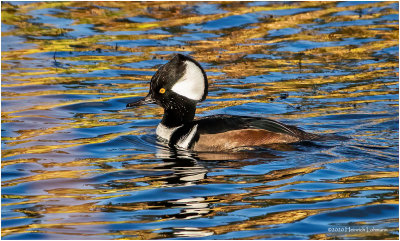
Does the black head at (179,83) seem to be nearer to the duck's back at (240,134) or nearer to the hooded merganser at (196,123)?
the hooded merganser at (196,123)

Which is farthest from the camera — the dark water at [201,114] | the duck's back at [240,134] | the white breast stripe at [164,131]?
the white breast stripe at [164,131]

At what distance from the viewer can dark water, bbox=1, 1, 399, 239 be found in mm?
6445

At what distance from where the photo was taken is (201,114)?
10.8 m

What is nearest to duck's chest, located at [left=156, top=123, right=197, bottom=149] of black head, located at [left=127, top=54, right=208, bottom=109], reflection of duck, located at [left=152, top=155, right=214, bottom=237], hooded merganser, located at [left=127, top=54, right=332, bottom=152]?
hooded merganser, located at [left=127, top=54, right=332, bottom=152]

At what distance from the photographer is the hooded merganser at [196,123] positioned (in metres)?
8.80

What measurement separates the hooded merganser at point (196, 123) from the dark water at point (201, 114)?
0.60ft

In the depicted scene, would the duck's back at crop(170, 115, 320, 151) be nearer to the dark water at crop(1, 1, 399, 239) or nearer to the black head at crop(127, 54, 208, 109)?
the dark water at crop(1, 1, 399, 239)

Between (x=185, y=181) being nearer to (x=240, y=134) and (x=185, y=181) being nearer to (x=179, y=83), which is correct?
(x=240, y=134)

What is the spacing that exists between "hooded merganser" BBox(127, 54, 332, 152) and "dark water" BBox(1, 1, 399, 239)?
0.18 meters

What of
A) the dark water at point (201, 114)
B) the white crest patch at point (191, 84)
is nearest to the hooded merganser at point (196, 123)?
the white crest patch at point (191, 84)

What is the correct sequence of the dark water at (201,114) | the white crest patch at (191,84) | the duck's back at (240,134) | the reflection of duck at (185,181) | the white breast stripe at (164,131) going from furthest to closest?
the white breast stripe at (164,131)
the white crest patch at (191,84)
the duck's back at (240,134)
the dark water at (201,114)
the reflection of duck at (185,181)

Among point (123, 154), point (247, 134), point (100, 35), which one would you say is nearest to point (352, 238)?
point (247, 134)

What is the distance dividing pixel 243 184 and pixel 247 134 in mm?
1501

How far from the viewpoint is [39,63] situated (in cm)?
1348
